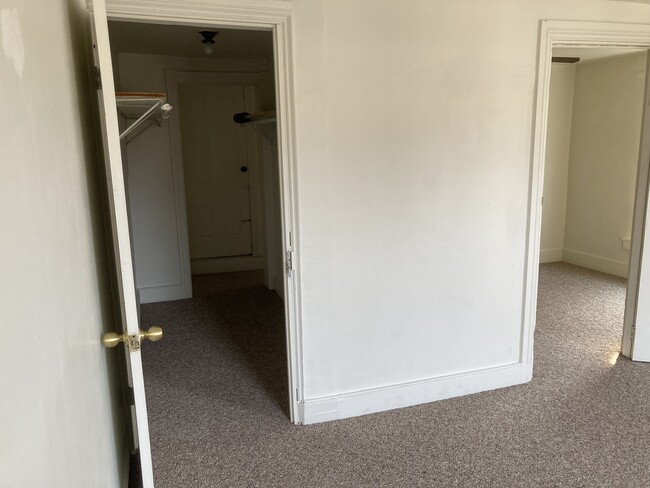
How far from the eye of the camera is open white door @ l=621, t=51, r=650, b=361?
3072mm

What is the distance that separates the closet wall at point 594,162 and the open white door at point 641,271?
235 cm

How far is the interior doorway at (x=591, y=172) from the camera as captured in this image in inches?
199

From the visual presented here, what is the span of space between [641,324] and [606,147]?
2.92 metres

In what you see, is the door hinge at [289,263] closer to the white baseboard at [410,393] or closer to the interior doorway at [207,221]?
the interior doorway at [207,221]

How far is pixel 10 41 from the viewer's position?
778mm

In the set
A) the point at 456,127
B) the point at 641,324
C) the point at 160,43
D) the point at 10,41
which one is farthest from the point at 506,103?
the point at 160,43

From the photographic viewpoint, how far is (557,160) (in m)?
5.93

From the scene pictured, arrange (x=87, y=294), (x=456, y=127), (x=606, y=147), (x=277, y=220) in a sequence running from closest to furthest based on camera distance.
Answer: (x=87, y=294) → (x=456, y=127) → (x=277, y=220) → (x=606, y=147)

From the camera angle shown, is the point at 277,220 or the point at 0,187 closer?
the point at 0,187

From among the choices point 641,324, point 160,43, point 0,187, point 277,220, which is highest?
point 160,43

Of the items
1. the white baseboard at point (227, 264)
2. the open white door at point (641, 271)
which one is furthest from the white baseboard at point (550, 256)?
the white baseboard at point (227, 264)

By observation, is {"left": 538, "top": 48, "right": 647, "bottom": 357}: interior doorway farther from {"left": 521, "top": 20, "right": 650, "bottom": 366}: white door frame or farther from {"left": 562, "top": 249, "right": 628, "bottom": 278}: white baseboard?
{"left": 521, "top": 20, "right": 650, "bottom": 366}: white door frame

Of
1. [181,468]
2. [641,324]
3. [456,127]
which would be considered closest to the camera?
[181,468]

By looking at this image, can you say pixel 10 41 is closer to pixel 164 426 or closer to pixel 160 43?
pixel 164 426
